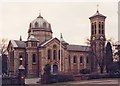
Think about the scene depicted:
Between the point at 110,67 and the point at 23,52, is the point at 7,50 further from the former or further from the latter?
the point at 110,67

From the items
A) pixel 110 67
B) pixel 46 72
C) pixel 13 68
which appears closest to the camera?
pixel 46 72

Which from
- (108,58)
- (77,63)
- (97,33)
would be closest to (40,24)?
(77,63)

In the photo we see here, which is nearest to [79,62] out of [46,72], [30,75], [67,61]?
[67,61]

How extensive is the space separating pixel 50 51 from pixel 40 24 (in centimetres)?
912

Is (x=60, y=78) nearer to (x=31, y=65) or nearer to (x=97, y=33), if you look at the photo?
(x=31, y=65)

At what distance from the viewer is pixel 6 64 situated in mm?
63188

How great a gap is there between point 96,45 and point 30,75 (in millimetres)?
19581

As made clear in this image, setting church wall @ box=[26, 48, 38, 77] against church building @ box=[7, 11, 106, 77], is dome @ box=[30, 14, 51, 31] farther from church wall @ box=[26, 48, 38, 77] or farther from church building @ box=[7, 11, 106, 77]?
church wall @ box=[26, 48, 38, 77]

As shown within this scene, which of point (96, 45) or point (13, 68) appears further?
point (96, 45)

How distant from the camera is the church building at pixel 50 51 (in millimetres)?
60875

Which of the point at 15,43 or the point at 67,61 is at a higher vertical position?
the point at 15,43

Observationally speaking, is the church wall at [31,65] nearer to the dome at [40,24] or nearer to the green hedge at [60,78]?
the dome at [40,24]

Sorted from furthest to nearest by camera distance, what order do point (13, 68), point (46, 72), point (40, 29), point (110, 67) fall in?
point (40, 29) < point (13, 68) < point (110, 67) < point (46, 72)

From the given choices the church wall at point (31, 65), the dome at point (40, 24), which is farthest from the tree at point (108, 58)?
the church wall at point (31, 65)
